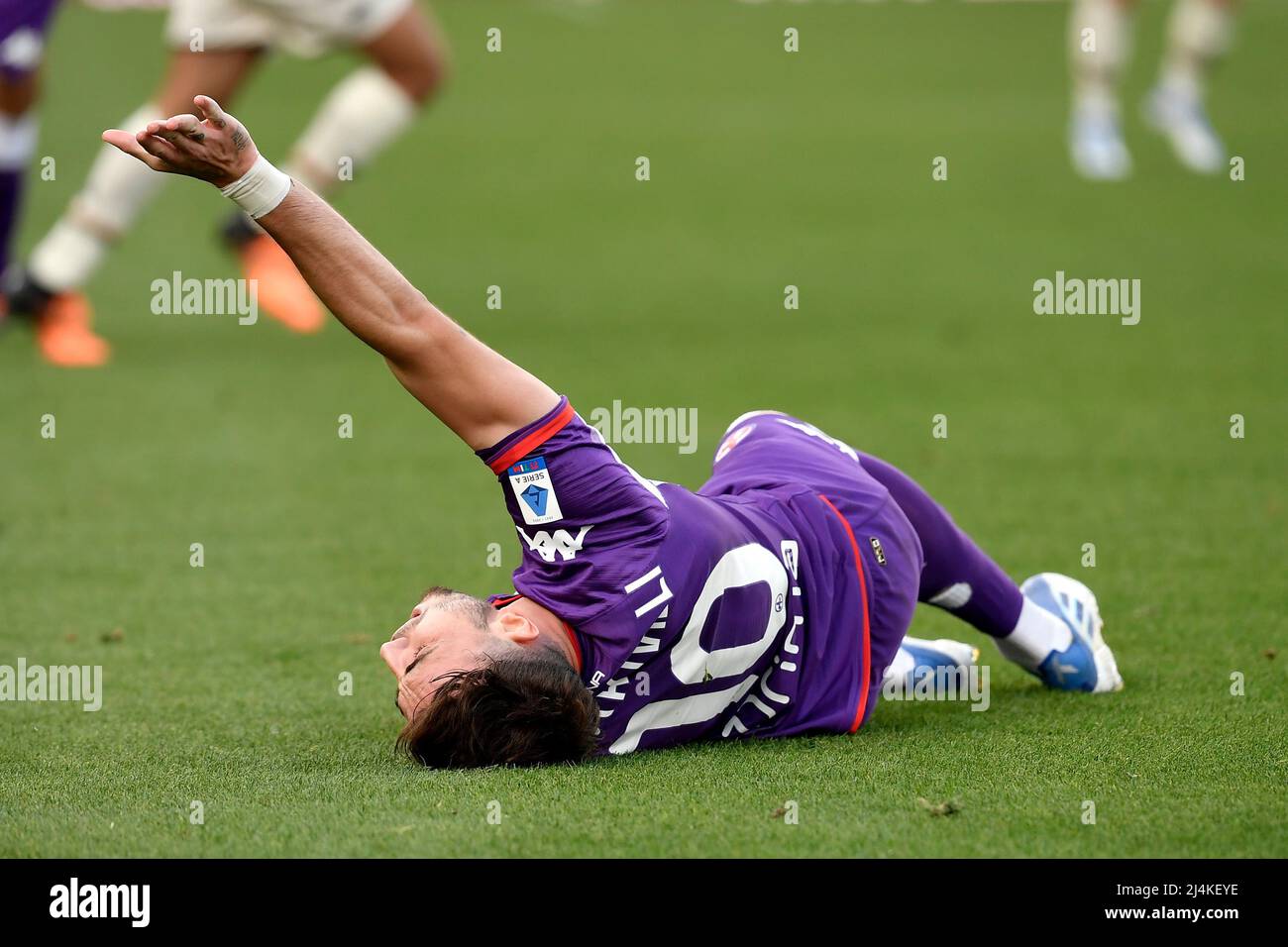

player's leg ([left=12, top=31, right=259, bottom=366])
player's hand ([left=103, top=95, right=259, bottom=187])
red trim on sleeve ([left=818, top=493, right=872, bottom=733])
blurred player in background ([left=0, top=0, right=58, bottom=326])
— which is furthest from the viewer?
player's leg ([left=12, top=31, right=259, bottom=366])

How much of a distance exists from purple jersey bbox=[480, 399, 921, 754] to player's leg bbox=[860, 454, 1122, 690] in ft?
0.47

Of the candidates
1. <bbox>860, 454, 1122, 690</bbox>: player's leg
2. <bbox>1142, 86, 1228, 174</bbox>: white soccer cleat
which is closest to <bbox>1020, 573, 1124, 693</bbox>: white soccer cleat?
<bbox>860, 454, 1122, 690</bbox>: player's leg

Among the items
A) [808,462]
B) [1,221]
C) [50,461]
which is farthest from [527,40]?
[808,462]

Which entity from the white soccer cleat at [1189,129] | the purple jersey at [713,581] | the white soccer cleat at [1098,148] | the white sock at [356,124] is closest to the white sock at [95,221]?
the white sock at [356,124]

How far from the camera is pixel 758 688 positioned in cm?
367

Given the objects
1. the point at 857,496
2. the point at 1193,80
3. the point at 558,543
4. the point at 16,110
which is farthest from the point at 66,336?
the point at 1193,80

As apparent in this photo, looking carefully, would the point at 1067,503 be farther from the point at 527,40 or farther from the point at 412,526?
the point at 527,40

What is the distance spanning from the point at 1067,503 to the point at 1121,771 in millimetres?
2634

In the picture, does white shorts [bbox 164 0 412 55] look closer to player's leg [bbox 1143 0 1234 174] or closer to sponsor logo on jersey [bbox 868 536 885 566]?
sponsor logo on jersey [bbox 868 536 885 566]

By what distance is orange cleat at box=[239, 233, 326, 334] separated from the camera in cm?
834

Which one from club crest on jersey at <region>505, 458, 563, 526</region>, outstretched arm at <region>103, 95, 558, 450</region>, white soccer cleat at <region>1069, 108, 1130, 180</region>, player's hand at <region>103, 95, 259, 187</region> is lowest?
club crest on jersey at <region>505, 458, 563, 526</region>

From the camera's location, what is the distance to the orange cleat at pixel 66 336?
8.14 meters

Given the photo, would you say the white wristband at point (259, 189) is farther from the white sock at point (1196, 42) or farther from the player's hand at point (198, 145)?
the white sock at point (1196, 42)

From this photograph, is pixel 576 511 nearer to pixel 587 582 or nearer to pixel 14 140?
pixel 587 582
